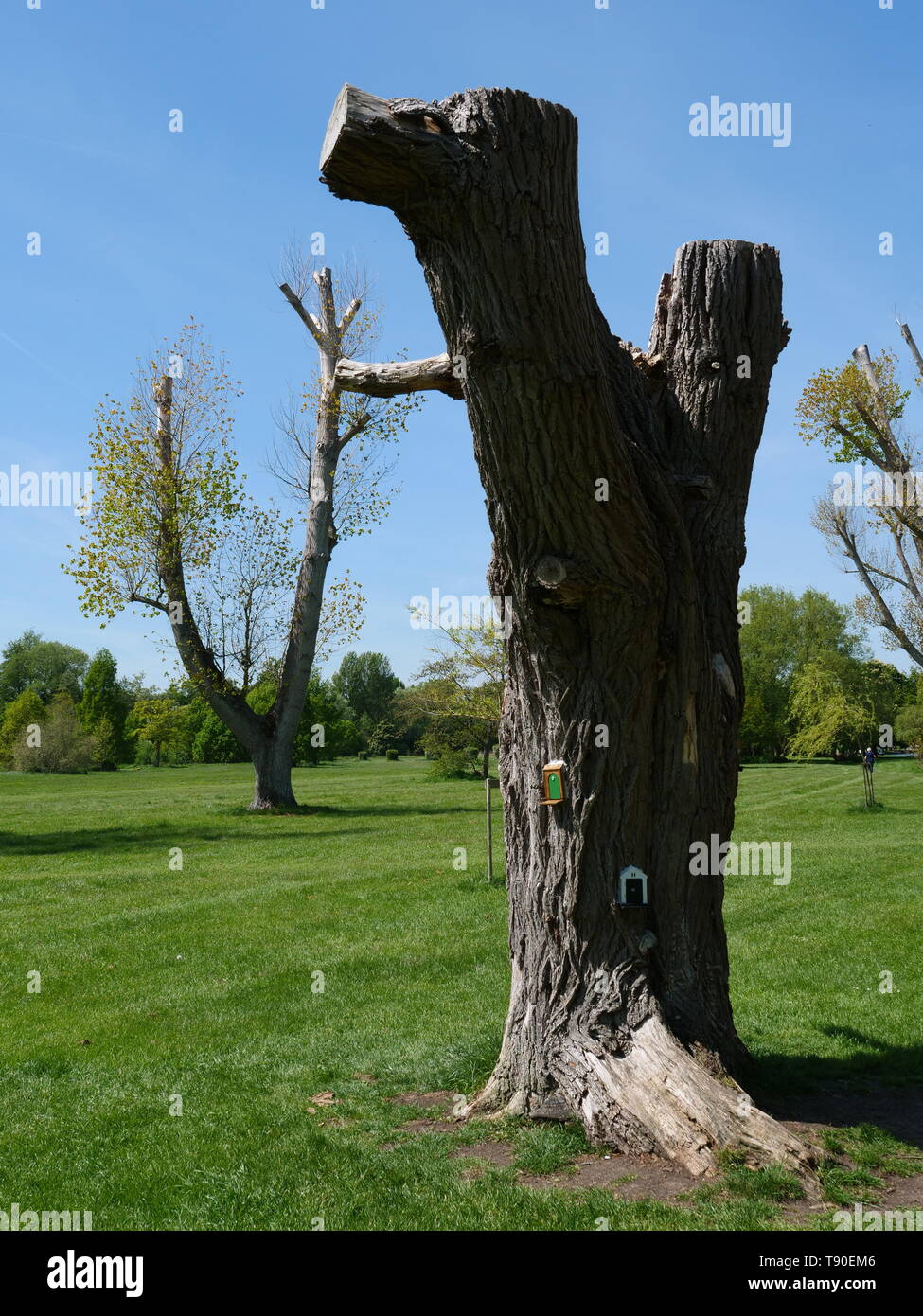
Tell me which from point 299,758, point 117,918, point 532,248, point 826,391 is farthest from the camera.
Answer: point 299,758

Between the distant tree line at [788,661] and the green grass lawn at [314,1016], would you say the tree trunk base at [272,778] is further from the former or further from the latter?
the distant tree line at [788,661]

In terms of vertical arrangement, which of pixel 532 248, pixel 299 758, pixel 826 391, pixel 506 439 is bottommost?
pixel 299 758

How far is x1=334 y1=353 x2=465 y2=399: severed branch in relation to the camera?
5489 mm

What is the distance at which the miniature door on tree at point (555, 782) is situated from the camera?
5.39 meters

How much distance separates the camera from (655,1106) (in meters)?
4.93

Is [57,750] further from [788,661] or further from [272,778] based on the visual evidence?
[788,661]

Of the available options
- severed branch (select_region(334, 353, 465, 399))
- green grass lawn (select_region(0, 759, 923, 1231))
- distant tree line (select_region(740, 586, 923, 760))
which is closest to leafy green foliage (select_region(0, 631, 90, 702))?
distant tree line (select_region(740, 586, 923, 760))

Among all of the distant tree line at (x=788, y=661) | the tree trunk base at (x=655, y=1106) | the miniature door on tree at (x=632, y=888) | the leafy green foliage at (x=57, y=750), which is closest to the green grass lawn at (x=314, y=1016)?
the tree trunk base at (x=655, y=1106)

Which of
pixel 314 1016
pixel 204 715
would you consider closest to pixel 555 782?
pixel 314 1016

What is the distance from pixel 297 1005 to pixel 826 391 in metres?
18.0

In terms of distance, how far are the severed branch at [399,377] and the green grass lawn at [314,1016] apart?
12.8 ft

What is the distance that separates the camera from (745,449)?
19.4 feet

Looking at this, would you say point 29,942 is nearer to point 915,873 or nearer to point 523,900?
point 523,900
